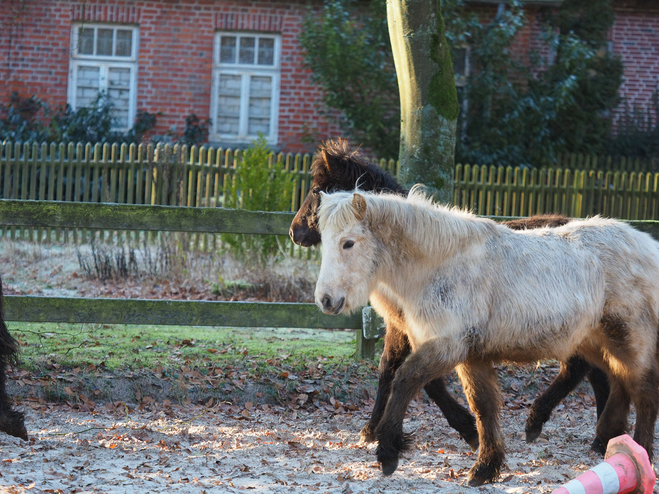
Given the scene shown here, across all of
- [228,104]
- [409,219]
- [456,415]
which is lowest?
[456,415]

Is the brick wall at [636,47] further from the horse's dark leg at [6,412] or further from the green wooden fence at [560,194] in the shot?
the horse's dark leg at [6,412]

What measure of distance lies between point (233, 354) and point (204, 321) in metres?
0.83

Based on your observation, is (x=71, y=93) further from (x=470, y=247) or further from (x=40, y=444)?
(x=470, y=247)

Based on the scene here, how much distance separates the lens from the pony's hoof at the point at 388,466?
3.74m

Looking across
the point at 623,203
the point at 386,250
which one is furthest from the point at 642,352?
the point at 623,203

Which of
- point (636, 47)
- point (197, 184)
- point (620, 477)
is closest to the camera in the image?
point (620, 477)

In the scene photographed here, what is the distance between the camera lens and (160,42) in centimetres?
1411

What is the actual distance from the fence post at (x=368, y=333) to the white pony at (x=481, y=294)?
1731 millimetres

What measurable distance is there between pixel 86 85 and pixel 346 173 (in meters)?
11.2

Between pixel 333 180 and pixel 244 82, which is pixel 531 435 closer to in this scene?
pixel 333 180

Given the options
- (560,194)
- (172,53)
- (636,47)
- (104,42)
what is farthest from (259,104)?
(636,47)

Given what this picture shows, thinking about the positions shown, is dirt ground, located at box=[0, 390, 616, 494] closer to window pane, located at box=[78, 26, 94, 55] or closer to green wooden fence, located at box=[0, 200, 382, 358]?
green wooden fence, located at box=[0, 200, 382, 358]

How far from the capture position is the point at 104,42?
561 inches

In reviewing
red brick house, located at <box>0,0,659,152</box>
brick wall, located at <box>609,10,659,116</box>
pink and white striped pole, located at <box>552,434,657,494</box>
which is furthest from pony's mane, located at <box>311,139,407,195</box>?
brick wall, located at <box>609,10,659,116</box>
